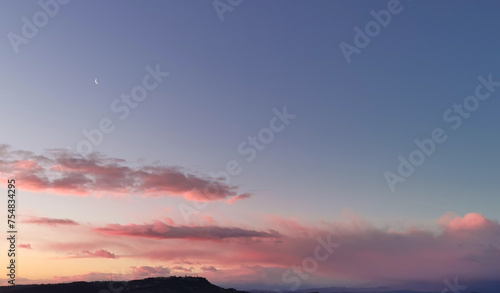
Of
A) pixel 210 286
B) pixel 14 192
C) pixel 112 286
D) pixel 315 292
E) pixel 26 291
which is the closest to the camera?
pixel 14 192

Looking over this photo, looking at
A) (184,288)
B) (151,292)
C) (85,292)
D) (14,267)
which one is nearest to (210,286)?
(184,288)

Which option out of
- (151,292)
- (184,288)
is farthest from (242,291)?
(151,292)

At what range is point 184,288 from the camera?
10606 cm

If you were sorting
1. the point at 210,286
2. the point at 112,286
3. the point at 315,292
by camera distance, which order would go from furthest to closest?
the point at 315,292
the point at 210,286
the point at 112,286

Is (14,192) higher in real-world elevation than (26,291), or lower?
higher

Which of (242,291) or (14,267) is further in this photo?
(242,291)

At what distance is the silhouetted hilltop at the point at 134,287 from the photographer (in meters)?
97.1

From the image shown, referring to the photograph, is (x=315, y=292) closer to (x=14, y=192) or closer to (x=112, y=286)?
(x=112, y=286)

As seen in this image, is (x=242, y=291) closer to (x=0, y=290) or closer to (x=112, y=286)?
(x=112, y=286)

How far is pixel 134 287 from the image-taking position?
99812 mm

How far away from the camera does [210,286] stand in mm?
112938

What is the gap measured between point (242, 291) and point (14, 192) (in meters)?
60.3

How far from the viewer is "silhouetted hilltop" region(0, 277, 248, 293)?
97062 millimetres

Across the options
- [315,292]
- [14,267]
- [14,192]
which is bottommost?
[315,292]
